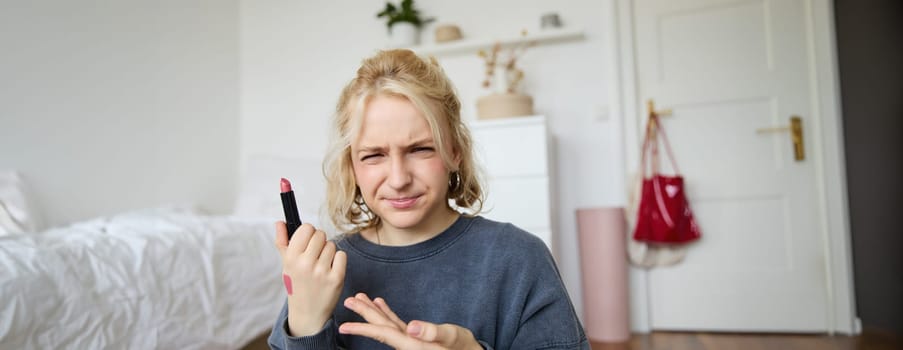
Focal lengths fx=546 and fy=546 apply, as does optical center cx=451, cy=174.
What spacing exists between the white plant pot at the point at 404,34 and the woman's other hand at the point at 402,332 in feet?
7.88

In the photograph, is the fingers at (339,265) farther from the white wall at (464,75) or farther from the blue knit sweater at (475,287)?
the white wall at (464,75)

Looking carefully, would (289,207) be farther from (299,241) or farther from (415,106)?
(415,106)

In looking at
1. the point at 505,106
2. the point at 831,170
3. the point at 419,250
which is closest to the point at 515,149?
the point at 505,106

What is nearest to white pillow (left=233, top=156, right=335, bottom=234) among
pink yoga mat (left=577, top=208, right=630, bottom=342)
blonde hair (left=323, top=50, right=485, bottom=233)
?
pink yoga mat (left=577, top=208, right=630, bottom=342)

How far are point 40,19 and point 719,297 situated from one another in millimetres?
3006

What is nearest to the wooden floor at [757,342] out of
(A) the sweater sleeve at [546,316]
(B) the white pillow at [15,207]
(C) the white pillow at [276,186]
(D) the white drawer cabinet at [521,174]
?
(D) the white drawer cabinet at [521,174]

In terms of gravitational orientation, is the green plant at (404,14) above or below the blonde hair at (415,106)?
above

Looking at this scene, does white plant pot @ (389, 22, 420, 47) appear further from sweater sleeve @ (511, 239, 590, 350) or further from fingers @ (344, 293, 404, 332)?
fingers @ (344, 293, 404, 332)

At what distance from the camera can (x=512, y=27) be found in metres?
2.76

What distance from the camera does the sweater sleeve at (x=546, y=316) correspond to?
2.11 feet

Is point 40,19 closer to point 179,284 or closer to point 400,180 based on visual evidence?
point 179,284

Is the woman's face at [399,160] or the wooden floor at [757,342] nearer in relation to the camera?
the woman's face at [399,160]

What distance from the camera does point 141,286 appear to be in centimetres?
126

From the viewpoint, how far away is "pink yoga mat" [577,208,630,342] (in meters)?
2.30
